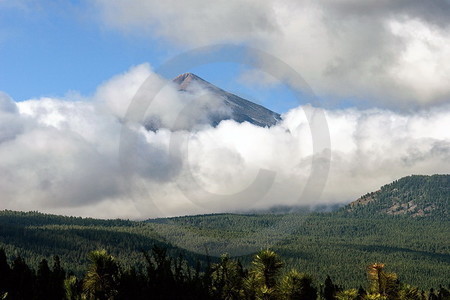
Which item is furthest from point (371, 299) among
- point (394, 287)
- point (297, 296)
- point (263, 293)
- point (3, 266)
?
point (3, 266)

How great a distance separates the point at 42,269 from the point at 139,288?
6907cm

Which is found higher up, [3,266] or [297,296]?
[3,266]

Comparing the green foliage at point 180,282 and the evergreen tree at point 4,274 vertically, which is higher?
the evergreen tree at point 4,274

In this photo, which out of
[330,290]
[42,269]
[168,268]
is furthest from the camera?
[330,290]

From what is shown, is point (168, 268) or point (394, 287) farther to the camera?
point (394, 287)

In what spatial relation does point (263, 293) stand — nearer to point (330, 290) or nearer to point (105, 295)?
point (105, 295)

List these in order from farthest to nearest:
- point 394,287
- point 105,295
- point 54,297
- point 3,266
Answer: point 3,266, point 394,287, point 54,297, point 105,295

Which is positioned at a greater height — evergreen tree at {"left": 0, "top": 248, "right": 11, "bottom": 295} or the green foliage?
evergreen tree at {"left": 0, "top": 248, "right": 11, "bottom": 295}

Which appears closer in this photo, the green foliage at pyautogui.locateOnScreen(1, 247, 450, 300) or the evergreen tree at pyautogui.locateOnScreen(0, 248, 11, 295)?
the green foliage at pyautogui.locateOnScreen(1, 247, 450, 300)

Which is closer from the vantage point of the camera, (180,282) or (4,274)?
(180,282)

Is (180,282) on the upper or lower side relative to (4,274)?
lower

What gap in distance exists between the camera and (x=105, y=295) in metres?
23.3

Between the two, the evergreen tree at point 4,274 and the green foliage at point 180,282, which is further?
the evergreen tree at point 4,274

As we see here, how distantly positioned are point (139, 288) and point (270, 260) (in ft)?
102
